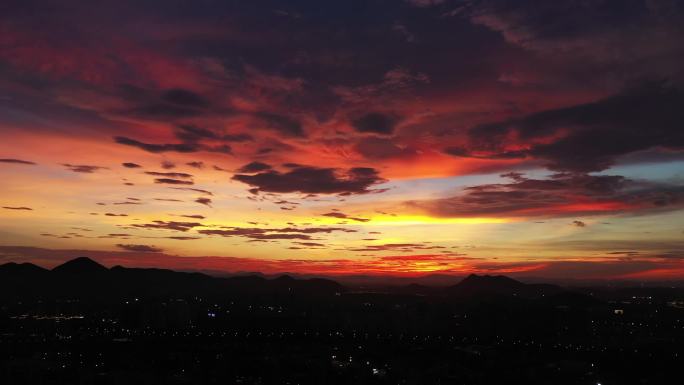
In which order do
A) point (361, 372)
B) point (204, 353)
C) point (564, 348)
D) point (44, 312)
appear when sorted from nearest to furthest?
1. point (361, 372)
2. point (204, 353)
3. point (564, 348)
4. point (44, 312)

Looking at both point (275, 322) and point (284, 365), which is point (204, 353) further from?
point (275, 322)

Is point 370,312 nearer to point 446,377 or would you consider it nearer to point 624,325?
point 624,325

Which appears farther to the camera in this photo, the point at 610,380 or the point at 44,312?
the point at 44,312

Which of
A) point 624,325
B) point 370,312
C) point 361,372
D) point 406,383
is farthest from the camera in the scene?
point 370,312

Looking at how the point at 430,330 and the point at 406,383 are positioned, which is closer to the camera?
the point at 406,383

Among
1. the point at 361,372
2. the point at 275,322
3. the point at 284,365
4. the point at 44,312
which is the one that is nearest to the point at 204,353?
the point at 284,365

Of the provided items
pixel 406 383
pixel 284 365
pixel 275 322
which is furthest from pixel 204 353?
pixel 275 322
